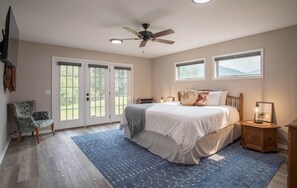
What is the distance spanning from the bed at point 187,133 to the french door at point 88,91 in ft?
7.26

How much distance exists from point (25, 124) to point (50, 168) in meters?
1.65

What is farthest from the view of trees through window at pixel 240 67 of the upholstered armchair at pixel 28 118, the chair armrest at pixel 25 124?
the chair armrest at pixel 25 124

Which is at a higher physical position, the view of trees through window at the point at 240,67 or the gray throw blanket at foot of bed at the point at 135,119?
the view of trees through window at the point at 240,67

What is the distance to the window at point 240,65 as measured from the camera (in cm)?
369

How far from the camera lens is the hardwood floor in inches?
84.0

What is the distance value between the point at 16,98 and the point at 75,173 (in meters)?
3.01

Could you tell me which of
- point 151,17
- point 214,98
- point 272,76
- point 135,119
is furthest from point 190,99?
point 151,17

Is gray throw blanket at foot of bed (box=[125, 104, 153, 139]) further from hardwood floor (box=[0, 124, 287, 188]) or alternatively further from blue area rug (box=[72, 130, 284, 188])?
hardwood floor (box=[0, 124, 287, 188])

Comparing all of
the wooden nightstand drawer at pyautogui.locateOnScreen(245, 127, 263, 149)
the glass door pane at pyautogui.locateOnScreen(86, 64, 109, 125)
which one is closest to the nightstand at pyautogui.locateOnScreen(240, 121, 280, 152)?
the wooden nightstand drawer at pyautogui.locateOnScreen(245, 127, 263, 149)

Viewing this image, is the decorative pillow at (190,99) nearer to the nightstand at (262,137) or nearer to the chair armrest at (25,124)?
the nightstand at (262,137)

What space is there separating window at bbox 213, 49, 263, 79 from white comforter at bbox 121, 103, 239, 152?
1158mm

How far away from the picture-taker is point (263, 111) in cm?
351

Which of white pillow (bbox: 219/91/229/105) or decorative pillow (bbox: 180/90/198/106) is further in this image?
decorative pillow (bbox: 180/90/198/106)

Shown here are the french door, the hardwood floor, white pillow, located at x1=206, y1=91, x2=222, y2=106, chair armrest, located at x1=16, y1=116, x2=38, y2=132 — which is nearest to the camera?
the hardwood floor
